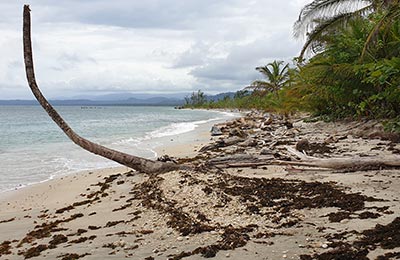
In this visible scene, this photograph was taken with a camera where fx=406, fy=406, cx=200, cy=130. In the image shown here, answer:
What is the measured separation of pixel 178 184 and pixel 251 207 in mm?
2209

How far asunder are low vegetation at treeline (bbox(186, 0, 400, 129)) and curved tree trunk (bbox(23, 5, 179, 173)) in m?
4.88

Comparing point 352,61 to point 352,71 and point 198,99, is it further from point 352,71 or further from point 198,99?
point 198,99

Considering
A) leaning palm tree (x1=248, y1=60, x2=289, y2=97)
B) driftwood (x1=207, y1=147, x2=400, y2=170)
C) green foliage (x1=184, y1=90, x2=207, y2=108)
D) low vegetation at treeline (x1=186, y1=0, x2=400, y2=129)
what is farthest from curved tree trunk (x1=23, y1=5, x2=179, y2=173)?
green foliage (x1=184, y1=90, x2=207, y2=108)

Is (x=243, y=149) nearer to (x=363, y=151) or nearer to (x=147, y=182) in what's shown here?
(x=363, y=151)

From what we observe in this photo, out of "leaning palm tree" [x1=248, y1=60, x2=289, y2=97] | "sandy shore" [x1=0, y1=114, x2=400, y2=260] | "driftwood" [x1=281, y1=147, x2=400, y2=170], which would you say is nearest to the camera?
"sandy shore" [x1=0, y1=114, x2=400, y2=260]

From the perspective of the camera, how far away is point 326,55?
52.6 feet

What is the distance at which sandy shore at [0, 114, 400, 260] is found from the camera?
4043 mm

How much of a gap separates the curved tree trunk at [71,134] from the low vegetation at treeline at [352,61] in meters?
4.88

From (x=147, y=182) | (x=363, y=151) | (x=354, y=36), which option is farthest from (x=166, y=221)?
(x=354, y=36)

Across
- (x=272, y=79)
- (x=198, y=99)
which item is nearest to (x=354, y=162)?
(x=272, y=79)

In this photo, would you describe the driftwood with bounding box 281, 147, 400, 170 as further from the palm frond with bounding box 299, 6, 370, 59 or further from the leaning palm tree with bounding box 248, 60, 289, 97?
the leaning palm tree with bounding box 248, 60, 289, 97

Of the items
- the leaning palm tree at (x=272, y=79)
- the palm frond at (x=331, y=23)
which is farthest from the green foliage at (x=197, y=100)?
the palm frond at (x=331, y=23)

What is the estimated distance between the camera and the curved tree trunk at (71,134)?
27.2ft

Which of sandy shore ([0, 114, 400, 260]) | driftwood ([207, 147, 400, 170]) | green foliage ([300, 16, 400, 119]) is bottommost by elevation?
sandy shore ([0, 114, 400, 260])
